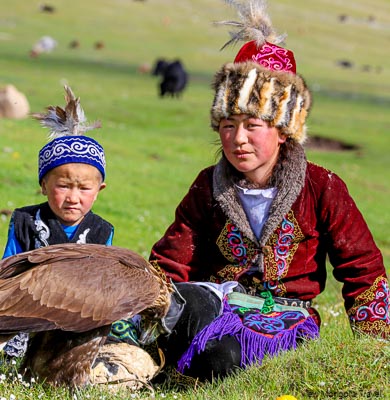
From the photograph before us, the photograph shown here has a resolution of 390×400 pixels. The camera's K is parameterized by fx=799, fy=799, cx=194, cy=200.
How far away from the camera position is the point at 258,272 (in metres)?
5.61

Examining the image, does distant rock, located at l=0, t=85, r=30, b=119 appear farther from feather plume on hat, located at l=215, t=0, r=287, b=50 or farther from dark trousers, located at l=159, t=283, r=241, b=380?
dark trousers, located at l=159, t=283, r=241, b=380

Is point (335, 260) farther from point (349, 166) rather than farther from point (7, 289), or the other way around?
point (349, 166)

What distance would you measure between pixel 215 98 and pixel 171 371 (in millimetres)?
1916

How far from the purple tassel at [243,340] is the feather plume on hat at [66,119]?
1.72m

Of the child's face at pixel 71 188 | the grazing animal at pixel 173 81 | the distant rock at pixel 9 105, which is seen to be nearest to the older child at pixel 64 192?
the child's face at pixel 71 188

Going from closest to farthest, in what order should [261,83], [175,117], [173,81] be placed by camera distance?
[261,83], [175,117], [173,81]

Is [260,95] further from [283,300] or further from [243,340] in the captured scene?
[243,340]

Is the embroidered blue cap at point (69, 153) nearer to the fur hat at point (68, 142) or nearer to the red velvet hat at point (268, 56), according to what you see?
the fur hat at point (68, 142)

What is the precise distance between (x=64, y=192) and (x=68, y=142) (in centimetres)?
34

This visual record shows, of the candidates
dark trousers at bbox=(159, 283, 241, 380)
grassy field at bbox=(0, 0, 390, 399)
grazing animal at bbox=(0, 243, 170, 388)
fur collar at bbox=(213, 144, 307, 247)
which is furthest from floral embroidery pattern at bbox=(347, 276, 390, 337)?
grazing animal at bbox=(0, 243, 170, 388)

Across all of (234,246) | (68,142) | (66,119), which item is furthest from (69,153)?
(234,246)

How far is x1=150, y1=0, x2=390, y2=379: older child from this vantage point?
213 inches

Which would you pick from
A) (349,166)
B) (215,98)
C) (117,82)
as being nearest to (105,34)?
(117,82)

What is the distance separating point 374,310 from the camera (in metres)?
5.37
